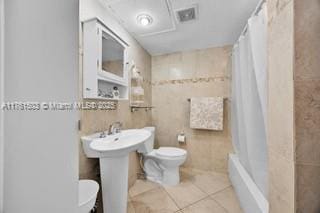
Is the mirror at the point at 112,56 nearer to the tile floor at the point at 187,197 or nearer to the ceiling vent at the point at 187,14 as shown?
the ceiling vent at the point at 187,14

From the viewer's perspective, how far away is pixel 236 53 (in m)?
1.81

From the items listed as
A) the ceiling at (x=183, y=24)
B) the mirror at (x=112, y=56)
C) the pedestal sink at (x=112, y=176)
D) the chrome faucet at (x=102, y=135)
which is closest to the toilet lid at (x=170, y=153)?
the pedestal sink at (x=112, y=176)

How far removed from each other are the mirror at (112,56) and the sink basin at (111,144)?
2.23ft

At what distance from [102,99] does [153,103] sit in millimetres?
1329

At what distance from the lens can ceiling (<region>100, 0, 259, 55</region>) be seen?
1471mm

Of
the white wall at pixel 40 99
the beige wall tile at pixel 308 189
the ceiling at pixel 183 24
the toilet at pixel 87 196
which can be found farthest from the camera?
the ceiling at pixel 183 24

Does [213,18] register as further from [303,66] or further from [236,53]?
[303,66]

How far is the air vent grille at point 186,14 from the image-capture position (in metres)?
1.55

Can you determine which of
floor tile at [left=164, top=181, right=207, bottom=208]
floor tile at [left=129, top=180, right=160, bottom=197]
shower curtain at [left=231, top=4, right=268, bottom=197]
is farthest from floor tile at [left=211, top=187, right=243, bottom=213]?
floor tile at [left=129, top=180, right=160, bottom=197]

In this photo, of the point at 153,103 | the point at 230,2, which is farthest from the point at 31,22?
the point at 153,103

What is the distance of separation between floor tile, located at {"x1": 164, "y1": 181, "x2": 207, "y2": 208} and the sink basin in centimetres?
88

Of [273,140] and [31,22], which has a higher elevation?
[31,22]

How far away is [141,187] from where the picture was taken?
1921 mm

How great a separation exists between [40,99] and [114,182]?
0.99 meters
